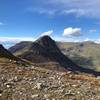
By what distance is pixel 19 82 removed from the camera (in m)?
27.9

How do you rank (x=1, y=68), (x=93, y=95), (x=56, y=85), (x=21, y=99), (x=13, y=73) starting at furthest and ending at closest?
(x=1, y=68), (x=13, y=73), (x=56, y=85), (x=93, y=95), (x=21, y=99)

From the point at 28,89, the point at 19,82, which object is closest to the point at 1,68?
the point at 19,82

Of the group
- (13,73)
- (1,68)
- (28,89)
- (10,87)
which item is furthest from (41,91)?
(1,68)

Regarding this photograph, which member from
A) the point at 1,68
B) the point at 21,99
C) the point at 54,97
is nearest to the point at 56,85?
the point at 54,97

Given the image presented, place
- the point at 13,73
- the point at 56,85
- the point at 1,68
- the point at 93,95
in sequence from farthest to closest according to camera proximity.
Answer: the point at 1,68
the point at 13,73
the point at 56,85
the point at 93,95

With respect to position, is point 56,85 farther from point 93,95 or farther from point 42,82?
point 93,95

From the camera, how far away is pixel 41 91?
2534 cm

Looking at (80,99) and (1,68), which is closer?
(80,99)

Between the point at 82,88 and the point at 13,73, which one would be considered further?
the point at 13,73

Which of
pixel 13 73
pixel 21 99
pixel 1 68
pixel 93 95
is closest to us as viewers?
pixel 21 99

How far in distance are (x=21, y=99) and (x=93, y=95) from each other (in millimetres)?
6569

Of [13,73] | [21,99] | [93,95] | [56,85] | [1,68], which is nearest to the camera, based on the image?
[21,99]

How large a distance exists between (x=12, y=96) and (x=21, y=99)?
1.15m

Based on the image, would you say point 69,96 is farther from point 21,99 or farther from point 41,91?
point 21,99
